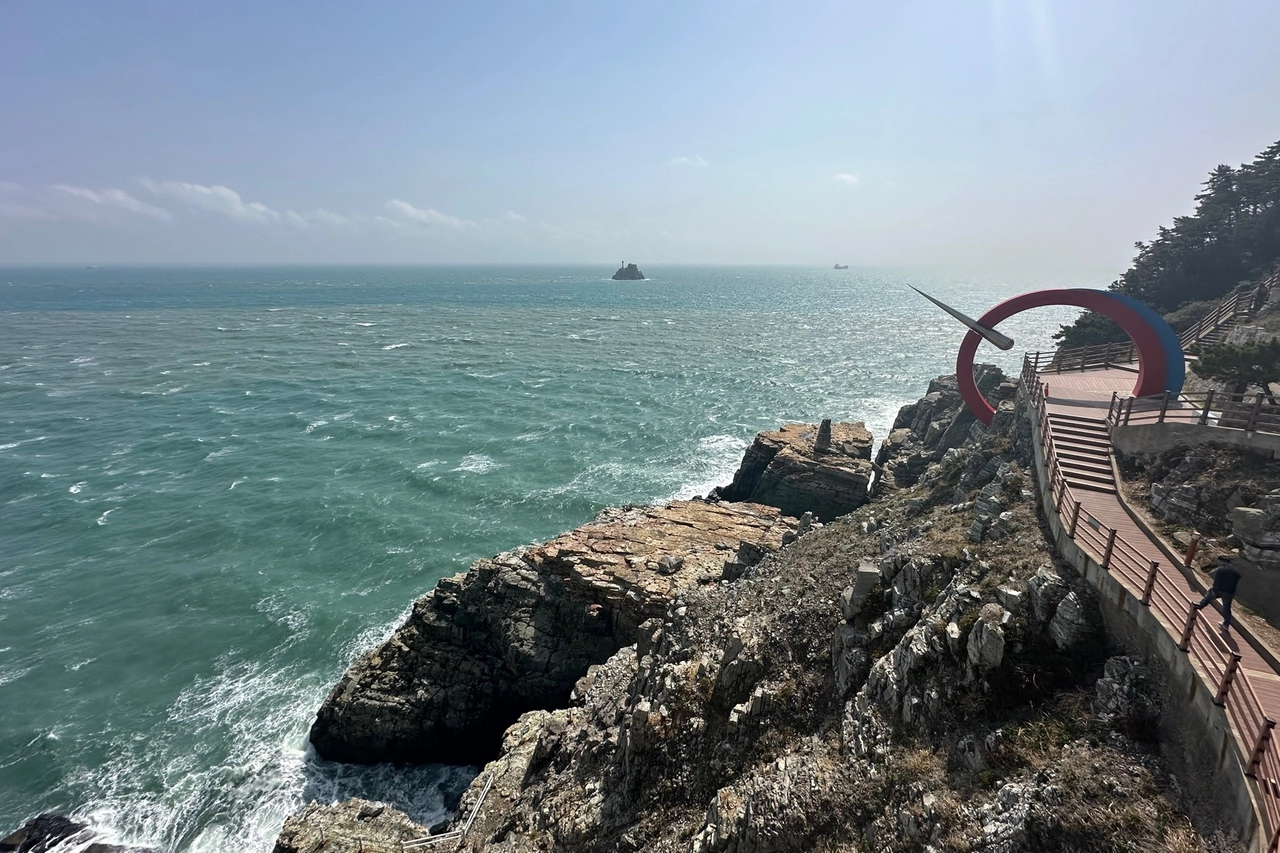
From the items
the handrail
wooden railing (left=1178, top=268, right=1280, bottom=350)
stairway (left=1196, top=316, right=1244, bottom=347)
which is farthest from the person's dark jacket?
wooden railing (left=1178, top=268, right=1280, bottom=350)

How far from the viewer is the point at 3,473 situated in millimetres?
47312

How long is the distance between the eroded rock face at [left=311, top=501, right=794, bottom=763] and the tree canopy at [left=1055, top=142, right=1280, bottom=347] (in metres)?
44.4

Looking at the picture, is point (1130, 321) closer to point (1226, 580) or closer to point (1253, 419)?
point (1253, 419)

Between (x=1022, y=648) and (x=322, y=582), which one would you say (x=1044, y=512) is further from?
(x=322, y=582)

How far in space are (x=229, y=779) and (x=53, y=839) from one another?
5096mm

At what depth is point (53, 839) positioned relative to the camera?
21391 mm

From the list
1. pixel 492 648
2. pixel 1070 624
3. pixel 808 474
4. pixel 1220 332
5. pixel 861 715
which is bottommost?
pixel 492 648

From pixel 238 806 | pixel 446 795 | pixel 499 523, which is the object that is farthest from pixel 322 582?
pixel 446 795

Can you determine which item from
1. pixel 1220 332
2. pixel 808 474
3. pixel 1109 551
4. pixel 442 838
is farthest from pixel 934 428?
pixel 442 838

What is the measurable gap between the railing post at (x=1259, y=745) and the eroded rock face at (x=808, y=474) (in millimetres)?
29735

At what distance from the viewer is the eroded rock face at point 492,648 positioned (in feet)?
81.3

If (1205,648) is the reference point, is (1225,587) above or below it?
above

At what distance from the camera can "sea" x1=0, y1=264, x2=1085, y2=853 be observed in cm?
2447

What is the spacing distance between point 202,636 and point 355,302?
16727 centimetres
